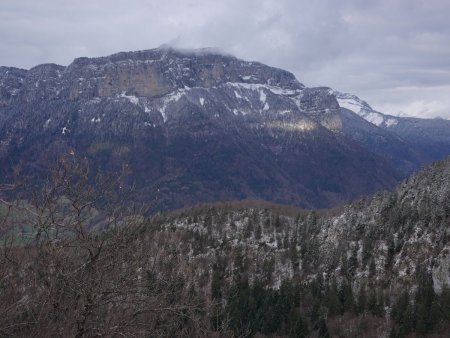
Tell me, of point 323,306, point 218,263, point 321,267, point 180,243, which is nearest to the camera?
point 323,306

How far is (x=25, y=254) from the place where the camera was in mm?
14562

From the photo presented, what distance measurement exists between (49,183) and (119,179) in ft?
6.79

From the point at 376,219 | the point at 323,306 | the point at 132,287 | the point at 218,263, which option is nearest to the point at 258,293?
the point at 323,306

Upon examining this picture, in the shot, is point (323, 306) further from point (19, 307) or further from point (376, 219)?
A: point (19, 307)

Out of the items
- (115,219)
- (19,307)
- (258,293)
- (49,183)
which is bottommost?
(258,293)

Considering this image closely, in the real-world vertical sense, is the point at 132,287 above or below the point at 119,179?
below

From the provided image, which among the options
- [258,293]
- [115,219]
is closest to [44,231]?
[115,219]

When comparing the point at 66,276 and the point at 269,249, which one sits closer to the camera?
the point at 66,276

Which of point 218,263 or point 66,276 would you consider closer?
point 66,276

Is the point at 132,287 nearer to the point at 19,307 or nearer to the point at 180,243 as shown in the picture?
the point at 19,307

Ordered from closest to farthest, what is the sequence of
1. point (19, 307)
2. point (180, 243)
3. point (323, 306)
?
1. point (19, 307)
2. point (323, 306)
3. point (180, 243)

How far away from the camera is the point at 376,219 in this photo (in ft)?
406

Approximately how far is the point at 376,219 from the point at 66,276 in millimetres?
117201

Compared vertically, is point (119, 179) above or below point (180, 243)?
above
